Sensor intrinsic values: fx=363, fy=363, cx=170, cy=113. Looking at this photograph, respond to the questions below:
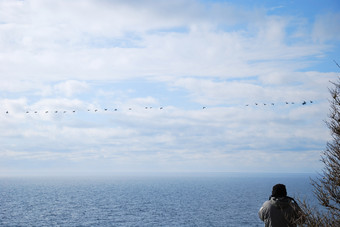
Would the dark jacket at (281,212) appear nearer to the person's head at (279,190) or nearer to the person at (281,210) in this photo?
the person at (281,210)

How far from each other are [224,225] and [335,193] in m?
66.5

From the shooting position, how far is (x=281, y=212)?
9.73m

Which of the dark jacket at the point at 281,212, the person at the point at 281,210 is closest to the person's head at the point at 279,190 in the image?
the person at the point at 281,210

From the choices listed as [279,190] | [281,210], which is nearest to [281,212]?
[281,210]

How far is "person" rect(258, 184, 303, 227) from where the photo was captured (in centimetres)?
956

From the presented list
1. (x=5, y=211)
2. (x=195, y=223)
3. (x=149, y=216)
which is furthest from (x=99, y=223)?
(x=5, y=211)

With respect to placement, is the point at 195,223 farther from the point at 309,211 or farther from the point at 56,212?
the point at 309,211

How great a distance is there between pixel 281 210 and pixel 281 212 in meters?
0.08

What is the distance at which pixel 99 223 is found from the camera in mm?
80750

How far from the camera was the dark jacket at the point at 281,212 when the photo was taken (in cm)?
961

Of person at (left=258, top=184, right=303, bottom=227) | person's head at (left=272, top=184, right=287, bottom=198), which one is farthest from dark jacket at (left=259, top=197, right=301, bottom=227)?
person's head at (left=272, top=184, right=287, bottom=198)

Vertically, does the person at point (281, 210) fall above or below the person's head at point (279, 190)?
below

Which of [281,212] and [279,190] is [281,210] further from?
[279,190]

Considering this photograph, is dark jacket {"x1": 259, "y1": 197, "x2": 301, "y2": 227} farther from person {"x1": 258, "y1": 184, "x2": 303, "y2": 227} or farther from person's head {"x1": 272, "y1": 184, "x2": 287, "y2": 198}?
person's head {"x1": 272, "y1": 184, "x2": 287, "y2": 198}
